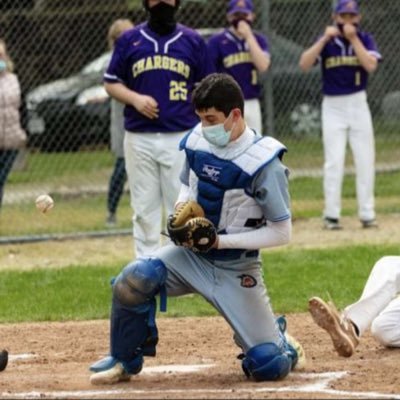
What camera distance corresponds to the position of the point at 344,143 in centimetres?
1279

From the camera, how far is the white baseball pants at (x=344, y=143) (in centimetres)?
1270

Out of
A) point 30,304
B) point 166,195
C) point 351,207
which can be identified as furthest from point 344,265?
point 351,207

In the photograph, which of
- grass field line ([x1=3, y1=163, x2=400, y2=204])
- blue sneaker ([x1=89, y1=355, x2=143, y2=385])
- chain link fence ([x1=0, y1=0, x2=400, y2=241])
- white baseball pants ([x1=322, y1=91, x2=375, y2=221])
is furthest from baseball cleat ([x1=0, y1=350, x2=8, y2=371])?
grass field line ([x1=3, y1=163, x2=400, y2=204])

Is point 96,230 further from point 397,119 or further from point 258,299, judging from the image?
point 258,299

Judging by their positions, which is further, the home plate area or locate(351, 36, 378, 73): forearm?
locate(351, 36, 378, 73): forearm

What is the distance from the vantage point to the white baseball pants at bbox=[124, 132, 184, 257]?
9.47 metres

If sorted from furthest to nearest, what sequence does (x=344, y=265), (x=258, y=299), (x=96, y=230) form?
1. (x=96, y=230)
2. (x=344, y=265)
3. (x=258, y=299)

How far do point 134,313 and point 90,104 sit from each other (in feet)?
28.2

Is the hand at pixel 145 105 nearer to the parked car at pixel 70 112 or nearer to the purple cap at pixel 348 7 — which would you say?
the purple cap at pixel 348 7

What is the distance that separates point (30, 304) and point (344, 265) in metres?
2.53

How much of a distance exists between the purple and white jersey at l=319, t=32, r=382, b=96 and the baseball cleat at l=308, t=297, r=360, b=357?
611cm

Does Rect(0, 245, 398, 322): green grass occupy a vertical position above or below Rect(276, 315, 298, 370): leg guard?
below

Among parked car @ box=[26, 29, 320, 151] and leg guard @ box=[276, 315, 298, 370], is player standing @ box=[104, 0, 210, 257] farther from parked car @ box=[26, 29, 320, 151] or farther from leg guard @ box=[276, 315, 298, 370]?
parked car @ box=[26, 29, 320, 151]

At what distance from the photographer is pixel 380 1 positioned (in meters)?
15.3
